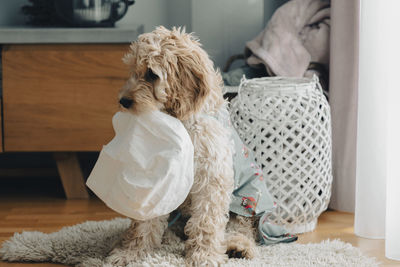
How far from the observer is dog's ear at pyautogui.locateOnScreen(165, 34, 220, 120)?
1659 millimetres

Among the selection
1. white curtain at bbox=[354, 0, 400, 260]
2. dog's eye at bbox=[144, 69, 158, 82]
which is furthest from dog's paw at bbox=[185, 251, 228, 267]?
white curtain at bbox=[354, 0, 400, 260]

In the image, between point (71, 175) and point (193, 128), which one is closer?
point (193, 128)

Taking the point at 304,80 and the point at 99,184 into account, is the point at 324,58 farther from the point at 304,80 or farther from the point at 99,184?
the point at 99,184

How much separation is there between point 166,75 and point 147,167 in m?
0.25

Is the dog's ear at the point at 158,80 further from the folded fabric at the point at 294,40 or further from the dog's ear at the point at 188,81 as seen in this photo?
the folded fabric at the point at 294,40

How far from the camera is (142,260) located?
1.81 metres

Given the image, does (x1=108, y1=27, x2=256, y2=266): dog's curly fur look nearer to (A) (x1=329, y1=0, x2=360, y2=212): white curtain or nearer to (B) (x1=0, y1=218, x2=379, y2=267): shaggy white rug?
(B) (x1=0, y1=218, x2=379, y2=267): shaggy white rug

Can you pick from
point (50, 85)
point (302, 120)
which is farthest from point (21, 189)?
point (302, 120)

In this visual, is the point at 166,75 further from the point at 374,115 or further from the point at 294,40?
the point at 294,40

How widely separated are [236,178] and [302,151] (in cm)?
47

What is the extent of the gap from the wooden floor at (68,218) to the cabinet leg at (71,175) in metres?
0.05

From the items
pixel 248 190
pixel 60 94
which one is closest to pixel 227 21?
pixel 60 94

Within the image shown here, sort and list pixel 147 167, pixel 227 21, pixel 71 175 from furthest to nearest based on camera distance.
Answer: pixel 227 21 → pixel 71 175 → pixel 147 167

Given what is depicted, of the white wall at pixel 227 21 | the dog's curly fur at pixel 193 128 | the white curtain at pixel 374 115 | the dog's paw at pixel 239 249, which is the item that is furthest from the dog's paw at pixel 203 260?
the white wall at pixel 227 21
